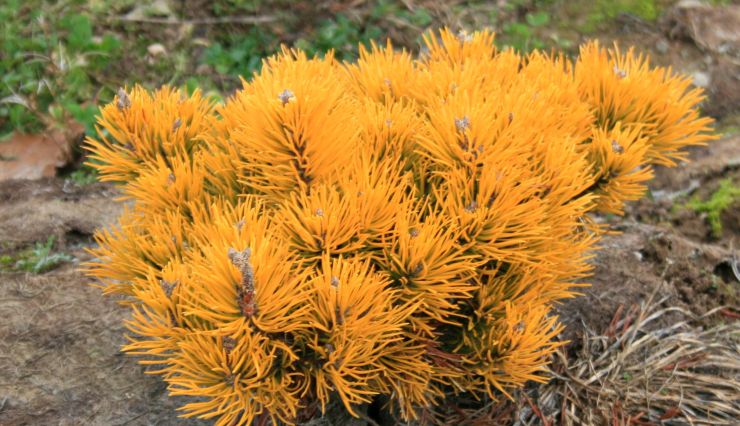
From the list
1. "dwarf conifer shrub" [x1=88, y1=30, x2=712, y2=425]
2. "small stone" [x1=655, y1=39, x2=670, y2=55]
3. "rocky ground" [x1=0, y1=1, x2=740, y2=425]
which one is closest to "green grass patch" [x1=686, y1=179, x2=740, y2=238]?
"rocky ground" [x1=0, y1=1, x2=740, y2=425]

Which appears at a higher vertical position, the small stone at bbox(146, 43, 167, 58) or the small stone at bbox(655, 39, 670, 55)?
the small stone at bbox(655, 39, 670, 55)

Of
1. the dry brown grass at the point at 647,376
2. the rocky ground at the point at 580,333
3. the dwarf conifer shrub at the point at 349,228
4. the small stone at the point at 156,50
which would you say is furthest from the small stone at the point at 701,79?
the small stone at the point at 156,50

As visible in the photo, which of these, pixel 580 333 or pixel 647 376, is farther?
pixel 580 333

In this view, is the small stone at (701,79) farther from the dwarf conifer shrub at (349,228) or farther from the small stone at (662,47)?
the dwarf conifer shrub at (349,228)

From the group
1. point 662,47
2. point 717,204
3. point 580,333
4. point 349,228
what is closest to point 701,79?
point 662,47

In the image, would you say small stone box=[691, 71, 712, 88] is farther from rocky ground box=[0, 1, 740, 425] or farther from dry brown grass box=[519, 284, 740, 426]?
dry brown grass box=[519, 284, 740, 426]

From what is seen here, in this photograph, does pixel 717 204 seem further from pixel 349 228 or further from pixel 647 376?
pixel 349 228
